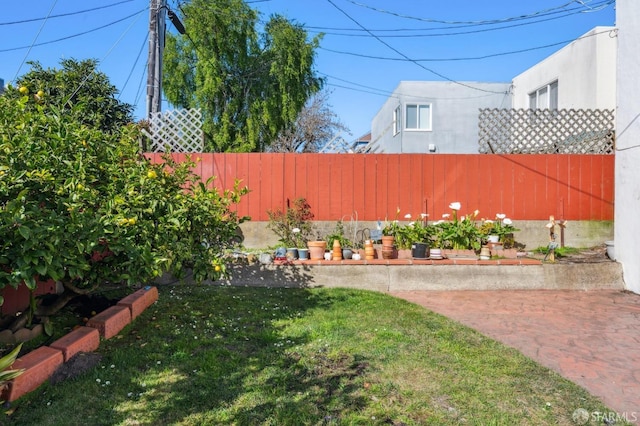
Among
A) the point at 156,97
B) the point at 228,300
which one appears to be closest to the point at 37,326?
the point at 228,300

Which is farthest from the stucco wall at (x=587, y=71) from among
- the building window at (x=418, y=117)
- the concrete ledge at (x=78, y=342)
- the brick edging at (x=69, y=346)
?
the concrete ledge at (x=78, y=342)

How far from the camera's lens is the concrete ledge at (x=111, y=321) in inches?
141

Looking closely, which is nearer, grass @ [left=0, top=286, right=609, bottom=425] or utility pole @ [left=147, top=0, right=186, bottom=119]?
grass @ [left=0, top=286, right=609, bottom=425]

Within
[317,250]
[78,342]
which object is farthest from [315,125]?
[78,342]

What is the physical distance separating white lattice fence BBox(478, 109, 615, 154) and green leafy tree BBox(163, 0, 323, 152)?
9.47 meters

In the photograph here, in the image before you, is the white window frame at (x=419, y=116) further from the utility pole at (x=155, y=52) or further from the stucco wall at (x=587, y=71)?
the utility pole at (x=155, y=52)

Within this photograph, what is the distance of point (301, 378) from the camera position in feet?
9.73

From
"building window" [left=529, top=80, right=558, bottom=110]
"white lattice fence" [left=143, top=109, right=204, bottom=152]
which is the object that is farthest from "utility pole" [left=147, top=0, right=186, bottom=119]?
"building window" [left=529, top=80, right=558, bottom=110]

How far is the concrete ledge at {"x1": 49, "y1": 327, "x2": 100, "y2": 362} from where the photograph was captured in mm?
3076

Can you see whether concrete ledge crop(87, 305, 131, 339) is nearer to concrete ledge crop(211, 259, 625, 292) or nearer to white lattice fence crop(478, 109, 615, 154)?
concrete ledge crop(211, 259, 625, 292)

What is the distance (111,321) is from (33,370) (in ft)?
3.27

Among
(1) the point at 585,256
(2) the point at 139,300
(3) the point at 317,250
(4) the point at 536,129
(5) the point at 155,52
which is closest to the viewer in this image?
(2) the point at 139,300

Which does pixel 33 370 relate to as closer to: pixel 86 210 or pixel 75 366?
pixel 75 366

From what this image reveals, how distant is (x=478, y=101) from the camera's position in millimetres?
16734
